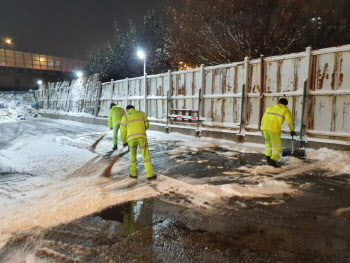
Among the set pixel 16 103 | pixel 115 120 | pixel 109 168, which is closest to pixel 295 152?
pixel 109 168

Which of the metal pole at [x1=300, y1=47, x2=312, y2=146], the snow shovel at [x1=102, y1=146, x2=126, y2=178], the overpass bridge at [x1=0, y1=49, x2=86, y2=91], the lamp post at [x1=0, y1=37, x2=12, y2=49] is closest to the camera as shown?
the snow shovel at [x1=102, y1=146, x2=126, y2=178]

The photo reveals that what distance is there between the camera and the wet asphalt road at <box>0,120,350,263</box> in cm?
263

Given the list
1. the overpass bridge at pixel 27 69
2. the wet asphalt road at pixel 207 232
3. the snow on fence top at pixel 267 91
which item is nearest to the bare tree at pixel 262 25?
the snow on fence top at pixel 267 91

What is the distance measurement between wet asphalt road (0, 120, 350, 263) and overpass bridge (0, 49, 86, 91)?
133 feet

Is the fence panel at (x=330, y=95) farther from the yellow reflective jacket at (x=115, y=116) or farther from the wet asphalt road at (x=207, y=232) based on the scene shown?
the yellow reflective jacket at (x=115, y=116)

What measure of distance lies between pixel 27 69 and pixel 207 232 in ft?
146

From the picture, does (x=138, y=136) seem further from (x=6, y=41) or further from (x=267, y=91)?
(x=6, y=41)

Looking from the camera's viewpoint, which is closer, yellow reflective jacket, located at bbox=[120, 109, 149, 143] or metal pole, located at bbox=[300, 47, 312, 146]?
yellow reflective jacket, located at bbox=[120, 109, 149, 143]

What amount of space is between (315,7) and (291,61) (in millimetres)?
8397

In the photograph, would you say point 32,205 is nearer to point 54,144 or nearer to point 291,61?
point 54,144

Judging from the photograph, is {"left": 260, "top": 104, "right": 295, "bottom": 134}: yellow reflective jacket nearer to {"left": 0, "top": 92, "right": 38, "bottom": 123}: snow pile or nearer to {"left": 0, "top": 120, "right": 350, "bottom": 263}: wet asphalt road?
{"left": 0, "top": 120, "right": 350, "bottom": 263}: wet asphalt road

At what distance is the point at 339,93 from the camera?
652 centimetres

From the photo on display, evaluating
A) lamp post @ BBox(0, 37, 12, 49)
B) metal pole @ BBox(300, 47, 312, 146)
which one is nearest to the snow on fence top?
metal pole @ BBox(300, 47, 312, 146)

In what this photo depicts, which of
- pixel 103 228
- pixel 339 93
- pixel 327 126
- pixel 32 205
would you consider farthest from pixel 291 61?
pixel 32 205
